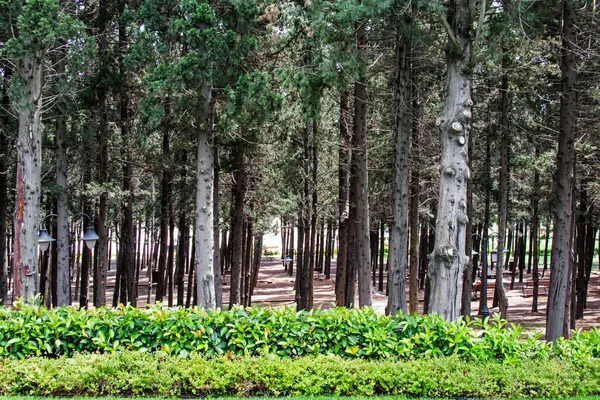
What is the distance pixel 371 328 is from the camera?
793cm

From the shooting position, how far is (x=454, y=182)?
879cm

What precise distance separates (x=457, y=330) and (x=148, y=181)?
72.8ft

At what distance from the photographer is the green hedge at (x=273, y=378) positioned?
711 cm

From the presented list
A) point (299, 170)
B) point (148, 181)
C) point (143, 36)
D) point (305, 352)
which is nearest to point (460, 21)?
point (305, 352)

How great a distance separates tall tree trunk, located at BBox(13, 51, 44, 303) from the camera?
11.5m

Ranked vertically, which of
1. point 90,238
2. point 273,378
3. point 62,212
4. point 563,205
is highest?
point 563,205

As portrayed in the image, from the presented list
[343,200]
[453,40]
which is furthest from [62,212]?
[453,40]

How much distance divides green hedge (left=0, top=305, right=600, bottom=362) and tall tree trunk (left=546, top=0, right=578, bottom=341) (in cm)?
473

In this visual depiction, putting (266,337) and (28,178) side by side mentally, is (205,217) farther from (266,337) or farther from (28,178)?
(266,337)

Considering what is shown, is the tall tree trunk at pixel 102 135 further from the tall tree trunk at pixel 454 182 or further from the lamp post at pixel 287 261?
the lamp post at pixel 287 261

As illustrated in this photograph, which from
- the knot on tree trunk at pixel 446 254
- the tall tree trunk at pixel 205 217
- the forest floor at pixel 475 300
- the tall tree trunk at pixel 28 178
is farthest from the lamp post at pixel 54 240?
the knot on tree trunk at pixel 446 254

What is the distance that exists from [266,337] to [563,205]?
25.7 ft

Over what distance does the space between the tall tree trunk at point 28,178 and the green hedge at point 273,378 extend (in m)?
4.60

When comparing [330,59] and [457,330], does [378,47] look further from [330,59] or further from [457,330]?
[457,330]
